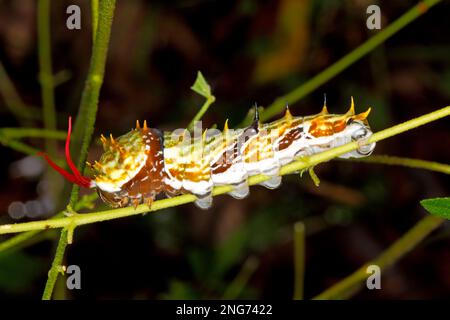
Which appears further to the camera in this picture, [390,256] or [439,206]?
[390,256]

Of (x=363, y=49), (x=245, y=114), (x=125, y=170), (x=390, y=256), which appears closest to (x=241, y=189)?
(x=125, y=170)

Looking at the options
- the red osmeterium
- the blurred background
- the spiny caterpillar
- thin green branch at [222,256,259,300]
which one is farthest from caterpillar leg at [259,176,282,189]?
the blurred background

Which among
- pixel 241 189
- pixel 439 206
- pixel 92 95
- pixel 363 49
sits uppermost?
pixel 363 49

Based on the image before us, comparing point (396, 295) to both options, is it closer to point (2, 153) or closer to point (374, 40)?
point (374, 40)

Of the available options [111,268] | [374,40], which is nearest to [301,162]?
[374,40]

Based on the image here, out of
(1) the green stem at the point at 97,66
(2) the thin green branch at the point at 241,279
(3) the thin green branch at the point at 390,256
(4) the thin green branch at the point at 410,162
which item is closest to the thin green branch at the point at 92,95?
(1) the green stem at the point at 97,66

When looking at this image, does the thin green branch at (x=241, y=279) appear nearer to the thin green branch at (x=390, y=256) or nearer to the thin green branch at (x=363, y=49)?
the thin green branch at (x=390, y=256)

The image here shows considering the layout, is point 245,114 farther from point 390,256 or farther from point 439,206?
point 439,206
